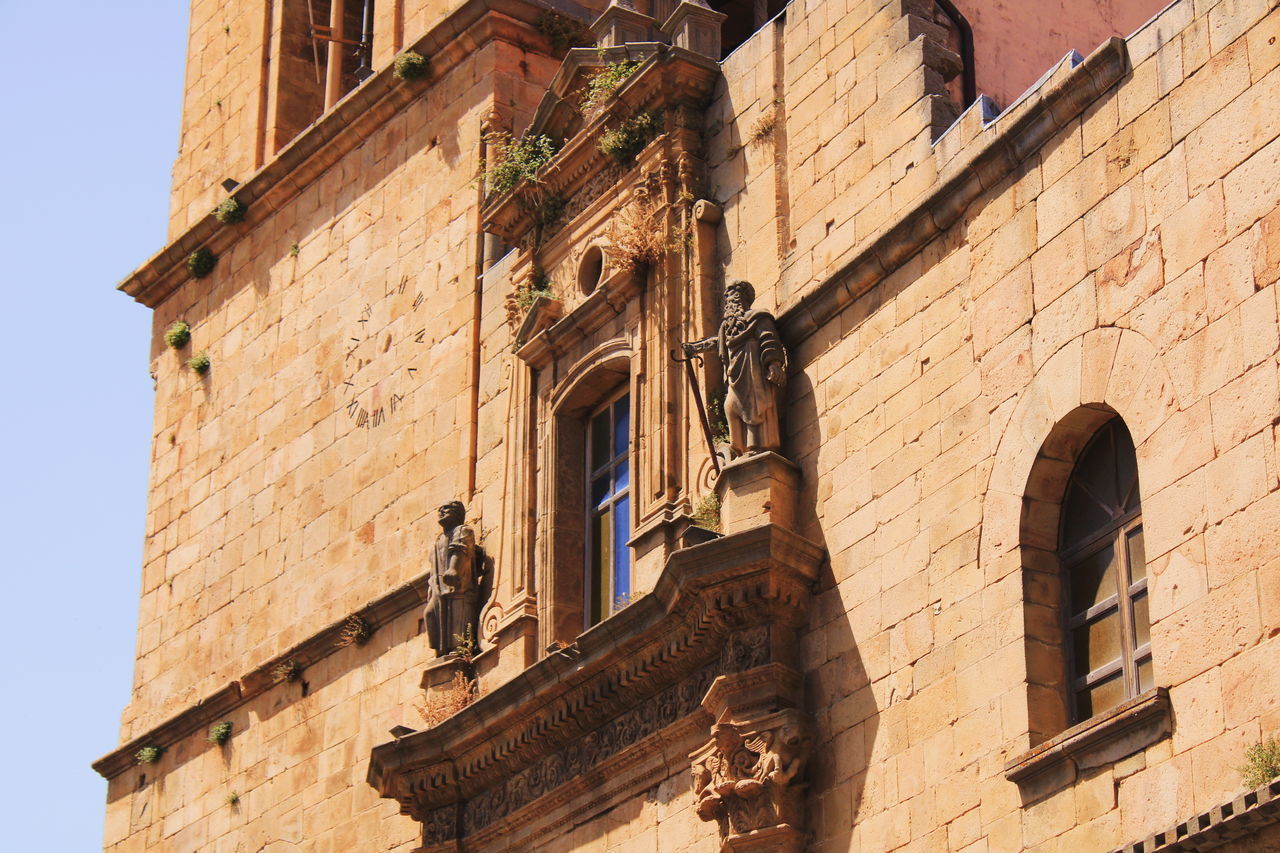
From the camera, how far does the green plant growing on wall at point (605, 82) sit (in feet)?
59.1

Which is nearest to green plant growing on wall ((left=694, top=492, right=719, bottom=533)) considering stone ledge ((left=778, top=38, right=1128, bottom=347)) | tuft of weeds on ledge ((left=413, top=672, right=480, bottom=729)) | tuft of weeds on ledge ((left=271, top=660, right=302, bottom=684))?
stone ledge ((left=778, top=38, right=1128, bottom=347))

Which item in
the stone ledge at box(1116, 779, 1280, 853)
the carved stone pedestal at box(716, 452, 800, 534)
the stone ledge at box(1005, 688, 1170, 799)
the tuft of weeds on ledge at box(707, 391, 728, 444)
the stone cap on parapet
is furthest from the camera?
the stone cap on parapet

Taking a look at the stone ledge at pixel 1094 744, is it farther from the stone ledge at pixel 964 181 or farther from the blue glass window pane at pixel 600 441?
the blue glass window pane at pixel 600 441

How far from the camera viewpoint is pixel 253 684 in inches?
801

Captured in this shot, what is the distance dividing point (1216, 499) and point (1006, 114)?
3053 millimetres

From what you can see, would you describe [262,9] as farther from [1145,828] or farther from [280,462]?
[1145,828]

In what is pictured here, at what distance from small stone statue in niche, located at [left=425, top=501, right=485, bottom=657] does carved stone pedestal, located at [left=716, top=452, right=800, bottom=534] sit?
10.2ft

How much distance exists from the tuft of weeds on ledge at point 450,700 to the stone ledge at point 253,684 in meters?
1.01

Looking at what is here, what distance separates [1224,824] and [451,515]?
25.8 ft

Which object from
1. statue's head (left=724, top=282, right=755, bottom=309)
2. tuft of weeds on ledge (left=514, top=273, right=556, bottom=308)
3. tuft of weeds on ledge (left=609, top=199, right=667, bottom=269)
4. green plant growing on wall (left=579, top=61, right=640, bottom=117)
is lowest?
statue's head (left=724, top=282, right=755, bottom=309)

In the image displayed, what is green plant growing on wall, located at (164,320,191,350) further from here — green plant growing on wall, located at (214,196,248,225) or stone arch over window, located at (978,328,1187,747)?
stone arch over window, located at (978,328,1187,747)

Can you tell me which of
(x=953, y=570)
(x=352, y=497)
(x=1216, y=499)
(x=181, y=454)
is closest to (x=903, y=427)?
(x=953, y=570)

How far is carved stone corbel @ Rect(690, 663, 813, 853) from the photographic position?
14.6 metres

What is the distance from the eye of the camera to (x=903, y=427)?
14.8m
